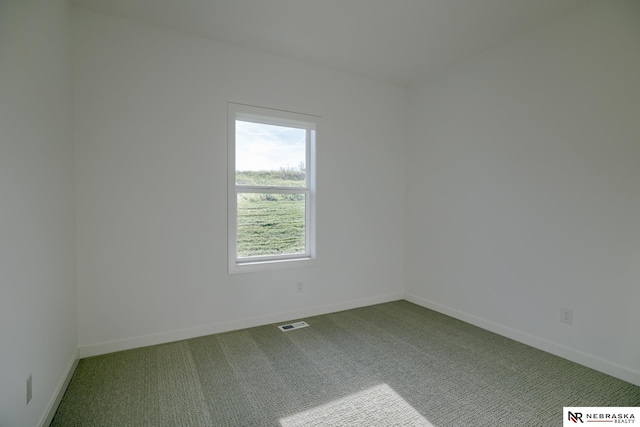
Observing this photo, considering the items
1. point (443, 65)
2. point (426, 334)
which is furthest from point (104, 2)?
point (426, 334)

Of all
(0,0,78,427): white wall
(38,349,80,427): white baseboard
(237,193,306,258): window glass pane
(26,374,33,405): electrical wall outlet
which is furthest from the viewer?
(237,193,306,258): window glass pane

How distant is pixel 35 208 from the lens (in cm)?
167

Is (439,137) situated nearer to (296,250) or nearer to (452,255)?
(452,255)

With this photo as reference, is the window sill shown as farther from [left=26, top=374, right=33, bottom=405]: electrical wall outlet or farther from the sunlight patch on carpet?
[left=26, top=374, right=33, bottom=405]: electrical wall outlet

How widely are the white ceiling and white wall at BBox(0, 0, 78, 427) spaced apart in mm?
811

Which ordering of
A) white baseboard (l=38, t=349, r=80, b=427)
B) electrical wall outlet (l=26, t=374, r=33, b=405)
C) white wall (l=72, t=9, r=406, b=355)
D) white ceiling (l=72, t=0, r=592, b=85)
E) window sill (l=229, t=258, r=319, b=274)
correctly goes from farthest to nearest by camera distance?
1. window sill (l=229, t=258, r=319, b=274)
2. white wall (l=72, t=9, r=406, b=355)
3. white ceiling (l=72, t=0, r=592, b=85)
4. white baseboard (l=38, t=349, r=80, b=427)
5. electrical wall outlet (l=26, t=374, r=33, b=405)

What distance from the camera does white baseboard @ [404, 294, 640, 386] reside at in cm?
222

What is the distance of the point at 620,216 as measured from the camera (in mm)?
2254

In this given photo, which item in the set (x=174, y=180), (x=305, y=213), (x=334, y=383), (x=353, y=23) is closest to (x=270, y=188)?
(x=305, y=213)

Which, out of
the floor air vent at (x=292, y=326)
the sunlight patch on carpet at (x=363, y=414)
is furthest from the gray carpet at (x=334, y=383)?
the floor air vent at (x=292, y=326)

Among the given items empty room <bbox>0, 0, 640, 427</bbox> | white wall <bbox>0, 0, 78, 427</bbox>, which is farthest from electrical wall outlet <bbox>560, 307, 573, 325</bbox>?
white wall <bbox>0, 0, 78, 427</bbox>

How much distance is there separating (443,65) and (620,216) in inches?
84.0

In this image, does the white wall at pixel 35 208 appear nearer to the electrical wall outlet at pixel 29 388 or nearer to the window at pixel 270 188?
the electrical wall outlet at pixel 29 388

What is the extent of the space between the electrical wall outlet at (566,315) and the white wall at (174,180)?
201 cm
